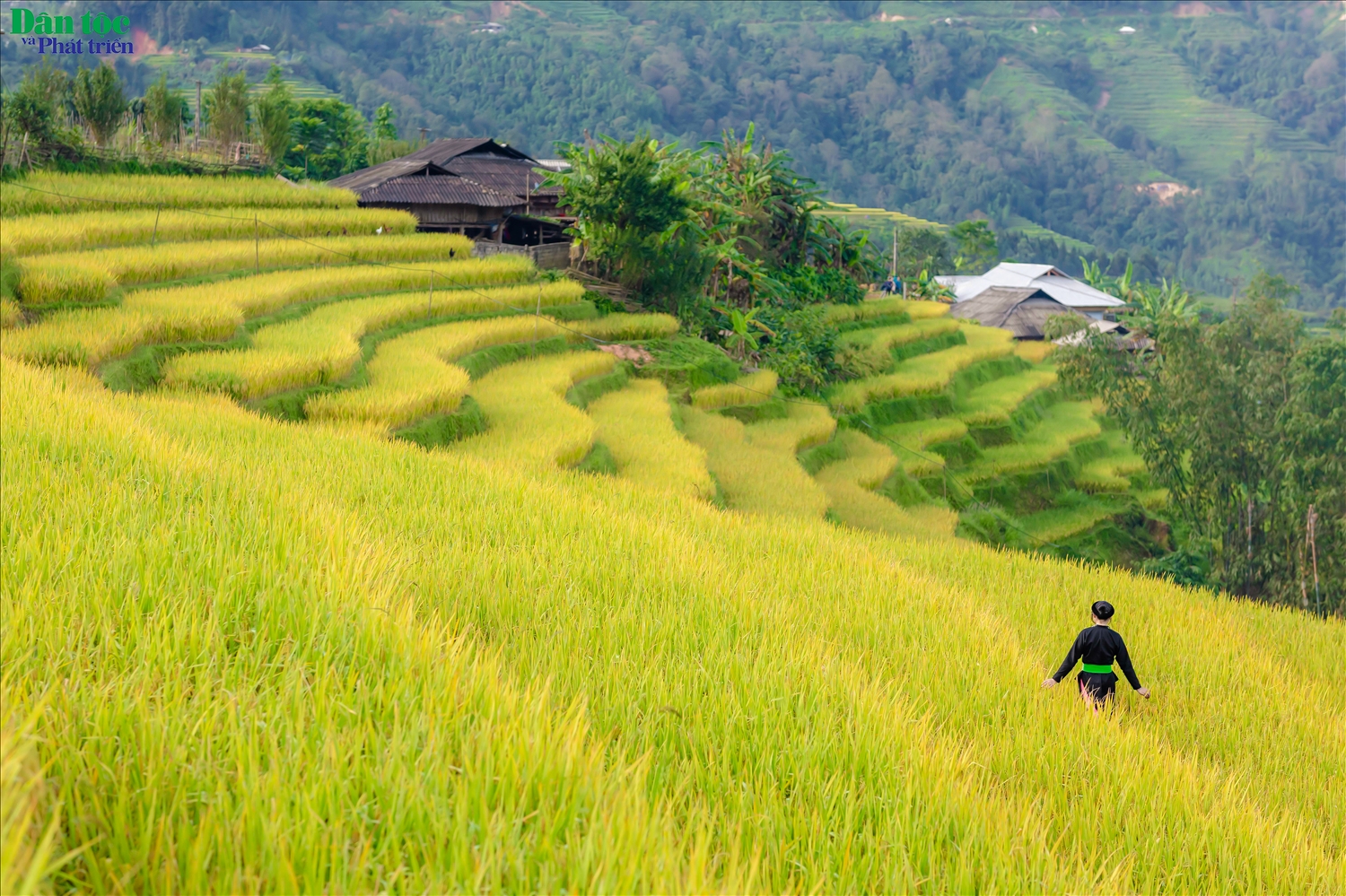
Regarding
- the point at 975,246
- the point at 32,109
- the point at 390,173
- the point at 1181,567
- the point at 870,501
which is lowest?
the point at 1181,567

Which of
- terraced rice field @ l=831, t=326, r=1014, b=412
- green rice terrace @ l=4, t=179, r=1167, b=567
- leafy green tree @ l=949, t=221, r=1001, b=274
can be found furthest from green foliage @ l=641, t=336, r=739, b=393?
leafy green tree @ l=949, t=221, r=1001, b=274

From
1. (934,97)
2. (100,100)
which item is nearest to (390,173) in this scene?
(100,100)

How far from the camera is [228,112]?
2098cm

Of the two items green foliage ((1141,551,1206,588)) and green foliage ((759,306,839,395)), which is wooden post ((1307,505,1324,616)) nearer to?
green foliage ((1141,551,1206,588))

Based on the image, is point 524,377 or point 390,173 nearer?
point 524,377

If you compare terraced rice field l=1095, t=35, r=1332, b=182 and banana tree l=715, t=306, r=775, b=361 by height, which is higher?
terraced rice field l=1095, t=35, r=1332, b=182

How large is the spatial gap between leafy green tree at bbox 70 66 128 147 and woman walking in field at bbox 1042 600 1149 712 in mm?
18173

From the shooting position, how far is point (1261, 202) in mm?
114688

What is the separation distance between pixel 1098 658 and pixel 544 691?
3355 millimetres

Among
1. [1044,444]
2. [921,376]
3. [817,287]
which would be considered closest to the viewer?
[1044,444]

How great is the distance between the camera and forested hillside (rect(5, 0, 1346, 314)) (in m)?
106

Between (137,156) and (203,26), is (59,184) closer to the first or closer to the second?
(137,156)

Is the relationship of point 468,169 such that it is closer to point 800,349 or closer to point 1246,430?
point 800,349

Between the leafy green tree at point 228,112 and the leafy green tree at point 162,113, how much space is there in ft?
2.33
